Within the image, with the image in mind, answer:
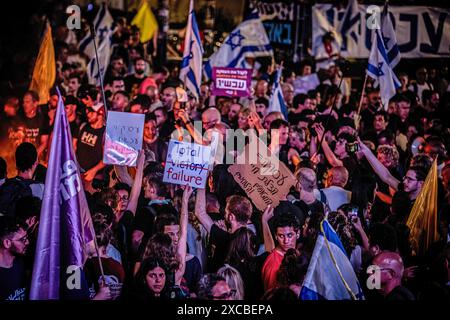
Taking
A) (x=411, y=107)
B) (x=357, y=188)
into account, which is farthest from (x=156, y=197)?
(x=411, y=107)

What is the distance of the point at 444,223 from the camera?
22.8 ft

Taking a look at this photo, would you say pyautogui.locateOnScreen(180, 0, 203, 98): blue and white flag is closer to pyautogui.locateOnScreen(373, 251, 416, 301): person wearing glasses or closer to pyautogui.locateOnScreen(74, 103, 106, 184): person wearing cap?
pyautogui.locateOnScreen(74, 103, 106, 184): person wearing cap

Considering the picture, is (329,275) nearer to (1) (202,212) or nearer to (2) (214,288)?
(2) (214,288)

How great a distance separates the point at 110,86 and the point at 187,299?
6.58 metres

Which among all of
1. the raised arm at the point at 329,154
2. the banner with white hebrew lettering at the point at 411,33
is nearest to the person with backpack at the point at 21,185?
the raised arm at the point at 329,154

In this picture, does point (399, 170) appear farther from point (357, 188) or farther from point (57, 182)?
point (57, 182)

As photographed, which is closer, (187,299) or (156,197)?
(187,299)

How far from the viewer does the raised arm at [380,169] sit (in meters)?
8.27

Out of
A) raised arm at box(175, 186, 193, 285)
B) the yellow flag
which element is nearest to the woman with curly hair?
raised arm at box(175, 186, 193, 285)

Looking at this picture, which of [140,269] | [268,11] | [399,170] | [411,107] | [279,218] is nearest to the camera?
[140,269]

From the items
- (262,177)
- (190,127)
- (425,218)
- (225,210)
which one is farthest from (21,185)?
(425,218)

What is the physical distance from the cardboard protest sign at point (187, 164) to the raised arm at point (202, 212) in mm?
76

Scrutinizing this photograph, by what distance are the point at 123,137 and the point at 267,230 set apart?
78.5 inches

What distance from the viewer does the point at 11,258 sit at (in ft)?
18.5
